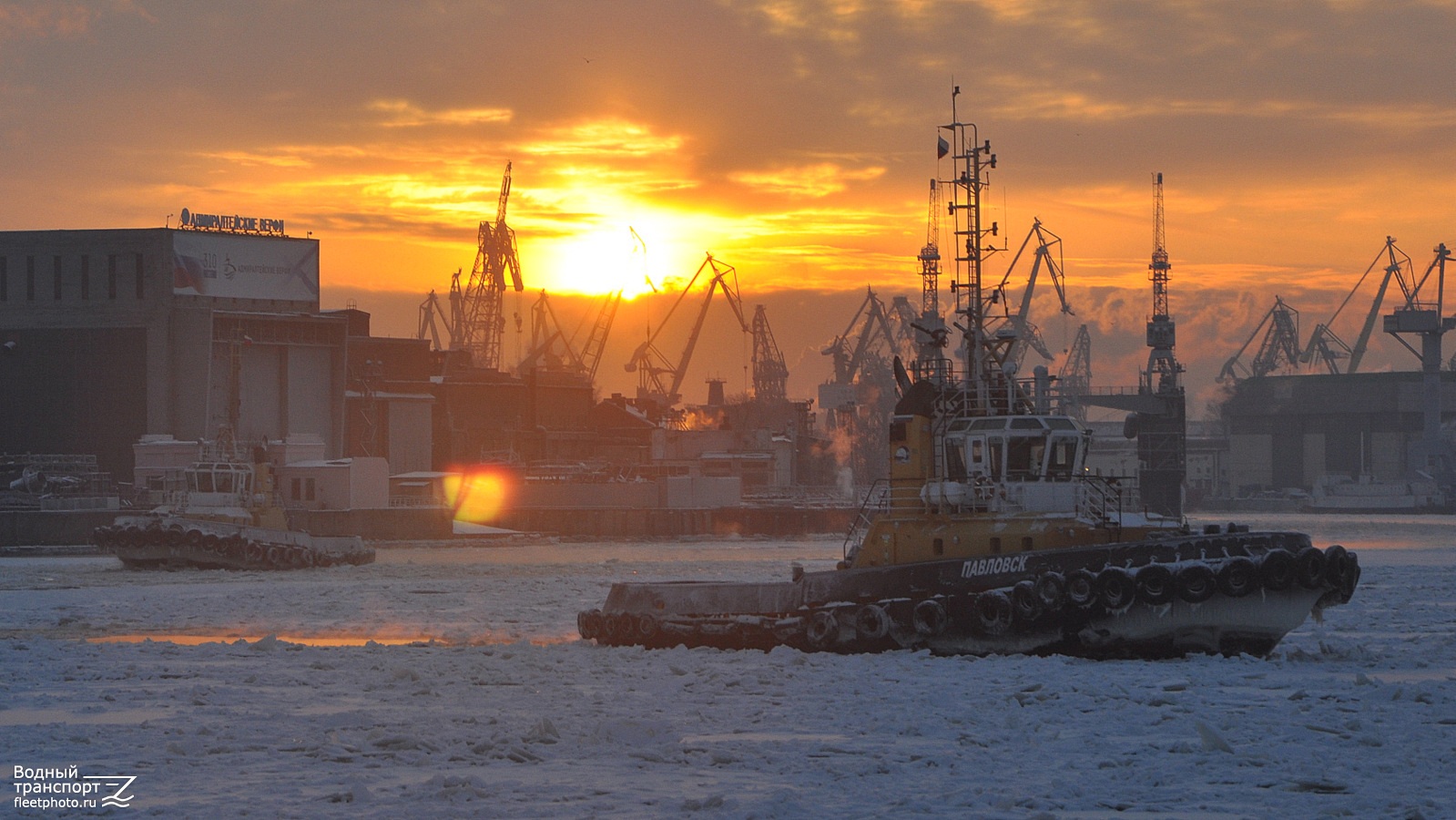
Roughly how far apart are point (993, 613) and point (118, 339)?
80.9 m

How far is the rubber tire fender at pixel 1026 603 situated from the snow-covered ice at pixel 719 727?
623mm

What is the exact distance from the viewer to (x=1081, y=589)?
21.8m

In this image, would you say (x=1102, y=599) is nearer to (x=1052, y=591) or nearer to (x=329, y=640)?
(x=1052, y=591)

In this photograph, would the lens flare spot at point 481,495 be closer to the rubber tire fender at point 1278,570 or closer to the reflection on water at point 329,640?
the reflection on water at point 329,640

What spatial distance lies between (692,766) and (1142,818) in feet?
14.5

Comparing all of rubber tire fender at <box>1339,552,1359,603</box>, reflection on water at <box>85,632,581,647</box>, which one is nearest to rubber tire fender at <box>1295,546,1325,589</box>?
rubber tire fender at <box>1339,552,1359,603</box>

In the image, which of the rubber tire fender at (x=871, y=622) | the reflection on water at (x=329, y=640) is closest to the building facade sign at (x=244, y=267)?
the reflection on water at (x=329, y=640)

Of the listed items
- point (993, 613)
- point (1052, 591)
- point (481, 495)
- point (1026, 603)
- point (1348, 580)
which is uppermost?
point (1348, 580)

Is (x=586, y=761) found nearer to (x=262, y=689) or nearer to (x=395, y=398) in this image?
(x=262, y=689)

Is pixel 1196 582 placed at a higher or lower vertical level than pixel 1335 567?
lower

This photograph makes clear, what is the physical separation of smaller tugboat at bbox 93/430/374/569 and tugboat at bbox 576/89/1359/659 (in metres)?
32.8

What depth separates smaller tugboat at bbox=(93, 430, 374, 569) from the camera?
55.6 metres

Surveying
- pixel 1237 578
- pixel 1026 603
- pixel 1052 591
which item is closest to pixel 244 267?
pixel 1026 603

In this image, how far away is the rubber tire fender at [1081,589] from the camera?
21.7 meters
